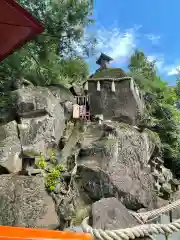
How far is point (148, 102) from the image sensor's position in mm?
15812

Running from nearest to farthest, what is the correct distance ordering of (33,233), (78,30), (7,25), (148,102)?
(33,233) < (7,25) < (78,30) < (148,102)

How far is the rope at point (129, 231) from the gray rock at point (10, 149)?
594cm

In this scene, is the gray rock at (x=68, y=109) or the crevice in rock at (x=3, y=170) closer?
the crevice in rock at (x=3, y=170)

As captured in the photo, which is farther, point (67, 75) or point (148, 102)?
→ point (148, 102)

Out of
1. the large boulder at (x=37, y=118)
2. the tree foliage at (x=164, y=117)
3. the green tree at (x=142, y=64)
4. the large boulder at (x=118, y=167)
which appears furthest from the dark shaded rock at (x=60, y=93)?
the green tree at (x=142, y=64)

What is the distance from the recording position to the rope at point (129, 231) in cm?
266

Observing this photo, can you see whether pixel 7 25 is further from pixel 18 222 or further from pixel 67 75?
pixel 67 75

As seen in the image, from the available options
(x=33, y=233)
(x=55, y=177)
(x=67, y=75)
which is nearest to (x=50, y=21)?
(x=67, y=75)

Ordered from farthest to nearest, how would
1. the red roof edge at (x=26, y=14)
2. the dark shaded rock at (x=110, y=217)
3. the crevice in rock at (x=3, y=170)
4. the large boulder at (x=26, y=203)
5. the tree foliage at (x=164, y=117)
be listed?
the tree foliage at (x=164, y=117)
the crevice in rock at (x=3, y=170)
the large boulder at (x=26, y=203)
the dark shaded rock at (x=110, y=217)
the red roof edge at (x=26, y=14)

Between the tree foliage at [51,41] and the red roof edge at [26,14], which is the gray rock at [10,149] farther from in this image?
the red roof edge at [26,14]

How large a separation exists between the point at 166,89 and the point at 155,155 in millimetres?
6174

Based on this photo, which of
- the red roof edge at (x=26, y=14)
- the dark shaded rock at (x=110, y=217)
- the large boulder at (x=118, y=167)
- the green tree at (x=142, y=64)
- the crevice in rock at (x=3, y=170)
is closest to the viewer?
the red roof edge at (x=26, y=14)

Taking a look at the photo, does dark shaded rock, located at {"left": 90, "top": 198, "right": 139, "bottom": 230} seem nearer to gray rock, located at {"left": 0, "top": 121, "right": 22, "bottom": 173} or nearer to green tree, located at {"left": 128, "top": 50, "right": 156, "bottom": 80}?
gray rock, located at {"left": 0, "top": 121, "right": 22, "bottom": 173}

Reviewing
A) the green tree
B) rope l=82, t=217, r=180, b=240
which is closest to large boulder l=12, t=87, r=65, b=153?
rope l=82, t=217, r=180, b=240
